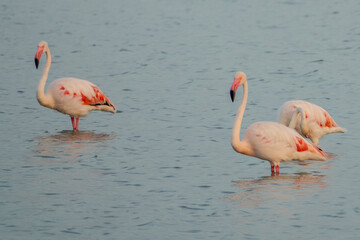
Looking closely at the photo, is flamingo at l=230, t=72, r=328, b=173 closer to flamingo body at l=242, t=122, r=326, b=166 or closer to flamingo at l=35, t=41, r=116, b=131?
flamingo body at l=242, t=122, r=326, b=166

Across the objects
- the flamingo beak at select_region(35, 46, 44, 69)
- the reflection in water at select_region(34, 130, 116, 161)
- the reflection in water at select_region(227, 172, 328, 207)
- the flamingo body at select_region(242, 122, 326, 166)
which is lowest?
the reflection in water at select_region(227, 172, 328, 207)

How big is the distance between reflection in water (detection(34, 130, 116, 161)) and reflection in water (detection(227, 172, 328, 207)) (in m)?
2.28

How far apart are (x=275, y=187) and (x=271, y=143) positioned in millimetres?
594

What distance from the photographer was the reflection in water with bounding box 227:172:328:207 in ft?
27.4

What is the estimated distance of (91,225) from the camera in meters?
7.52

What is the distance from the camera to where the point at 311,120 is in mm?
10562

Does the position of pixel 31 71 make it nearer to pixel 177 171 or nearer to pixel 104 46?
pixel 104 46

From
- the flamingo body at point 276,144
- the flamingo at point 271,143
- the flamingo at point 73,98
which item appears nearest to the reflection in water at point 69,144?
the flamingo at point 73,98

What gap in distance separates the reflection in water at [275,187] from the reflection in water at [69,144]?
2281 mm

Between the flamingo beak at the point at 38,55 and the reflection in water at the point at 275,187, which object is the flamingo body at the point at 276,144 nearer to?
the reflection in water at the point at 275,187

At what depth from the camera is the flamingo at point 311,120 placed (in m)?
10.5

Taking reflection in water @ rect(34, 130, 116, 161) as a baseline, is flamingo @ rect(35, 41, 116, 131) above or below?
above

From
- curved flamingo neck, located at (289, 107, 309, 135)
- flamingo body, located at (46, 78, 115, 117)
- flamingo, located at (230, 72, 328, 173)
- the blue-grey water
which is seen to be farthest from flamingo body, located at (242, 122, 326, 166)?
flamingo body, located at (46, 78, 115, 117)

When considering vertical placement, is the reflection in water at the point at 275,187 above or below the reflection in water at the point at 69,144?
below
